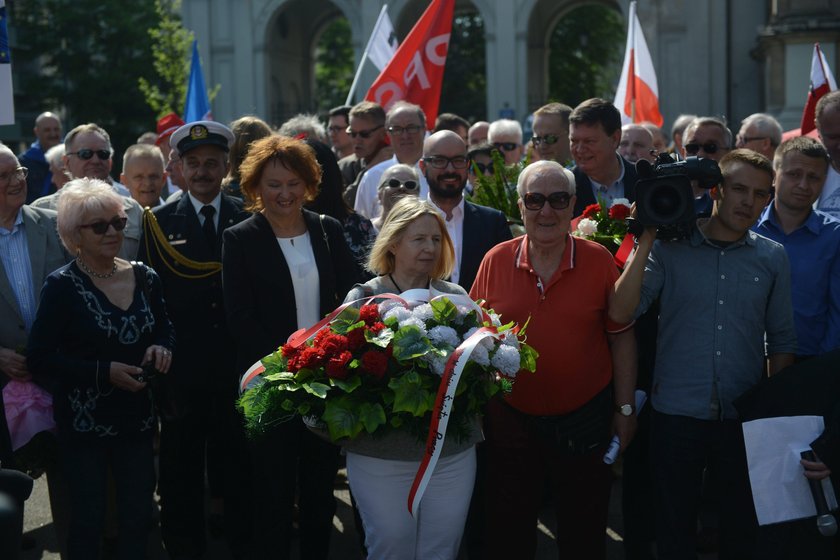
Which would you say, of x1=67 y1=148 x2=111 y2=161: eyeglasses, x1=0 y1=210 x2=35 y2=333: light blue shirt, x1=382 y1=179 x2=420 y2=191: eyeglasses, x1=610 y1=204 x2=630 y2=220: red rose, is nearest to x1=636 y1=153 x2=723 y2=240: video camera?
x1=610 y1=204 x2=630 y2=220: red rose


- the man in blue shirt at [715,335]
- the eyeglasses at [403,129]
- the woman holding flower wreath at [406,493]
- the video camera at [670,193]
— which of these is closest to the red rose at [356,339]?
the woman holding flower wreath at [406,493]

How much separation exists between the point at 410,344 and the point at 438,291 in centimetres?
54

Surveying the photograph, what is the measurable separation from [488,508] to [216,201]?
249cm

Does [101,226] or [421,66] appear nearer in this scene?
[101,226]

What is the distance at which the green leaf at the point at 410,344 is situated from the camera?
4.40m

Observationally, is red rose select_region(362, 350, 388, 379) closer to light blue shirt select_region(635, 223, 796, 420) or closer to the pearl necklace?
light blue shirt select_region(635, 223, 796, 420)

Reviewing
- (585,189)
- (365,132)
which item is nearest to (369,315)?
(585,189)

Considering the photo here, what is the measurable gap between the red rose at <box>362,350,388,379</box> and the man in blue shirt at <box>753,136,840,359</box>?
2.43 metres

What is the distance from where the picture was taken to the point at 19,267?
20.0ft

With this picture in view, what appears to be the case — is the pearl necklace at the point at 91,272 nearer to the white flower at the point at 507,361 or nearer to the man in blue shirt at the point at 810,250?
the white flower at the point at 507,361

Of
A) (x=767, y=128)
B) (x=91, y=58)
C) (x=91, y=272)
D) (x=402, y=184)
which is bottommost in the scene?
(x=91, y=272)

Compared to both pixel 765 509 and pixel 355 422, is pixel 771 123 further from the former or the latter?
pixel 355 422

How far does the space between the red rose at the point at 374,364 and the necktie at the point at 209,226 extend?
2.18m

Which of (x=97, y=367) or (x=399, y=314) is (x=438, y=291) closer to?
(x=399, y=314)
